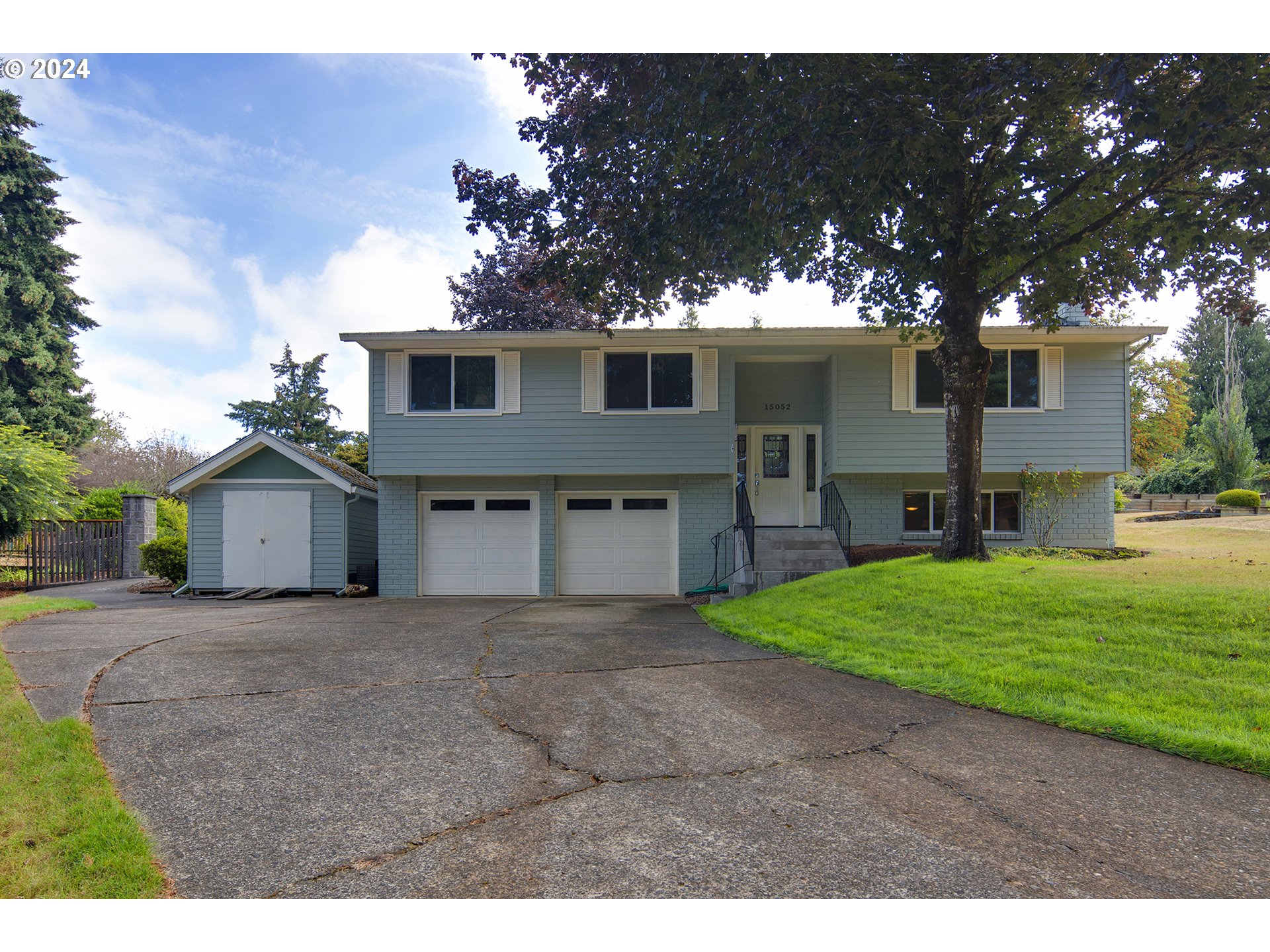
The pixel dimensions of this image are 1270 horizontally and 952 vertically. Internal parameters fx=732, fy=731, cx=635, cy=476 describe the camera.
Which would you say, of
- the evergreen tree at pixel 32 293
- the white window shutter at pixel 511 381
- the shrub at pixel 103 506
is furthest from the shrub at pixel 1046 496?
the evergreen tree at pixel 32 293

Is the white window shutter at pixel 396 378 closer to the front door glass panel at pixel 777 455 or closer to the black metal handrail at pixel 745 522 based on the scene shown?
the black metal handrail at pixel 745 522

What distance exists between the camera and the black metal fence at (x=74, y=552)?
691 inches

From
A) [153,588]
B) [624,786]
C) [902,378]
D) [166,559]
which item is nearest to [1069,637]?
[624,786]

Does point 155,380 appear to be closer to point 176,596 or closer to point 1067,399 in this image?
point 176,596

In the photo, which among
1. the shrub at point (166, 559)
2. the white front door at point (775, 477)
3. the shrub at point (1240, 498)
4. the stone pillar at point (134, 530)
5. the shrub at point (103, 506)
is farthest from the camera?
the shrub at point (1240, 498)

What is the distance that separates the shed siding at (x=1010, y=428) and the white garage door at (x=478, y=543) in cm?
644

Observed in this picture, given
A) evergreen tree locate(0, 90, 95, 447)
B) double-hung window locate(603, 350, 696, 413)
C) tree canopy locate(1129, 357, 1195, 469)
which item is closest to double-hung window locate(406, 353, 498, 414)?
double-hung window locate(603, 350, 696, 413)

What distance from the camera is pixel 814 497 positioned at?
15.3 metres

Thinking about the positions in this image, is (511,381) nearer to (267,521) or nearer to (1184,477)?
(267,521)

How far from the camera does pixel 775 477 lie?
1538 cm

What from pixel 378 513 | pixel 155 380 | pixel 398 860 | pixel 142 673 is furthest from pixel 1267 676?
pixel 155 380

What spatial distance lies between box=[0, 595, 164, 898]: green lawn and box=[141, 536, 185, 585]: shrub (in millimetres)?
13580

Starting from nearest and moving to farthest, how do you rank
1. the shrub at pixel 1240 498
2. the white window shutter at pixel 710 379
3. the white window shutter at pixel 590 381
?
1. the white window shutter at pixel 710 379
2. the white window shutter at pixel 590 381
3. the shrub at pixel 1240 498

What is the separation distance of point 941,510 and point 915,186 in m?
7.16
